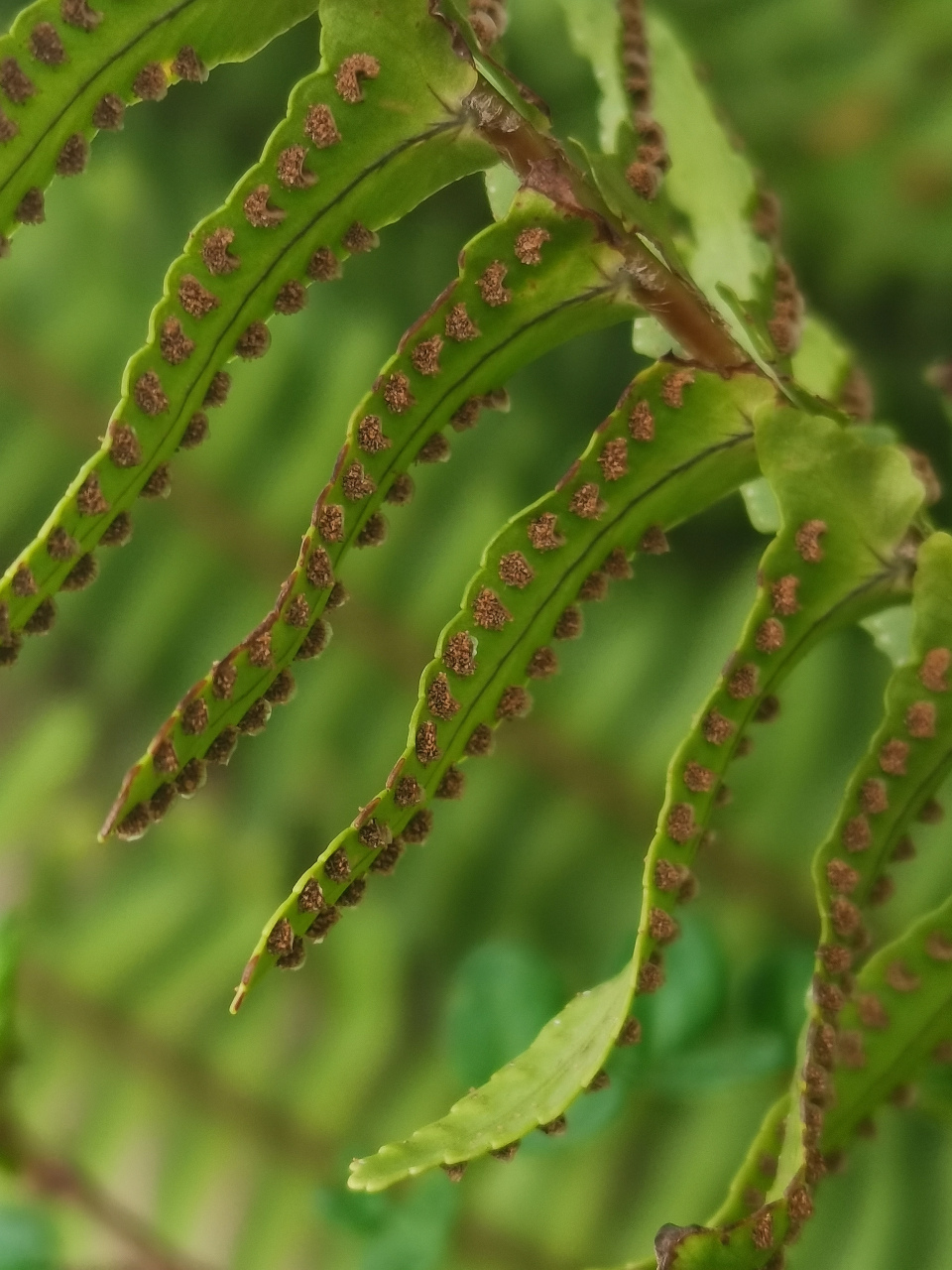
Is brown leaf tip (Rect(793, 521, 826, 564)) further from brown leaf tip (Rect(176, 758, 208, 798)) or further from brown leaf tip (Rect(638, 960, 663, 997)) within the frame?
brown leaf tip (Rect(176, 758, 208, 798))

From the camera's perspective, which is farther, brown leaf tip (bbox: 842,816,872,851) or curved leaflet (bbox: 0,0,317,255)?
brown leaf tip (bbox: 842,816,872,851)

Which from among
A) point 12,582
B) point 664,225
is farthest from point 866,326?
point 12,582

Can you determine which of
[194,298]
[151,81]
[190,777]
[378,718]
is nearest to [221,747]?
[190,777]

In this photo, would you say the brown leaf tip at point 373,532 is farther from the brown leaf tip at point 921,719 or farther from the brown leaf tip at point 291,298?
the brown leaf tip at point 921,719

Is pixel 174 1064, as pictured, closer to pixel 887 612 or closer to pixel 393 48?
pixel 887 612

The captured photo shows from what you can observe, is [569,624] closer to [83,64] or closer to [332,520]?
[332,520]

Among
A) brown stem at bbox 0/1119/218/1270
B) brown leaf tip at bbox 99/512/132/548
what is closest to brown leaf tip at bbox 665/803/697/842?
brown leaf tip at bbox 99/512/132/548
